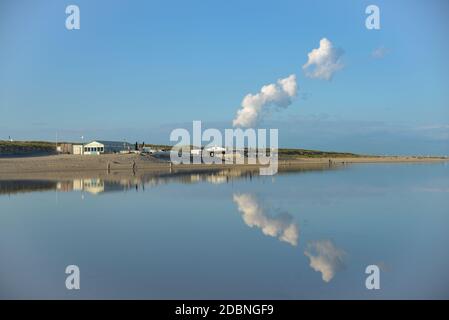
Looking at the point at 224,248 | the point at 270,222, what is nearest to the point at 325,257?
the point at 224,248

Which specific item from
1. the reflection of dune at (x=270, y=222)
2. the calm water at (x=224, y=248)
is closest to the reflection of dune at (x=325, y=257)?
the calm water at (x=224, y=248)

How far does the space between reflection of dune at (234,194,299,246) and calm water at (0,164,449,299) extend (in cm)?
4

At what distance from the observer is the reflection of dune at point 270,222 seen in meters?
13.8

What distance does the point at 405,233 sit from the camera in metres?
14.3

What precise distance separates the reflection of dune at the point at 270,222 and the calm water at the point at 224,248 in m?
0.04

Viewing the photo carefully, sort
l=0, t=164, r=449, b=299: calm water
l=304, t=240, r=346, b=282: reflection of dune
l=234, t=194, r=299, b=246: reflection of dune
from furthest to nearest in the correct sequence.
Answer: l=234, t=194, r=299, b=246: reflection of dune < l=304, t=240, r=346, b=282: reflection of dune < l=0, t=164, r=449, b=299: calm water

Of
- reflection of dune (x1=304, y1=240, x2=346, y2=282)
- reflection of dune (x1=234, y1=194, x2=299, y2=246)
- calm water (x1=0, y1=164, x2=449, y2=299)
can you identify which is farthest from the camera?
reflection of dune (x1=234, y1=194, x2=299, y2=246)

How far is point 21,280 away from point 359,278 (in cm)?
676

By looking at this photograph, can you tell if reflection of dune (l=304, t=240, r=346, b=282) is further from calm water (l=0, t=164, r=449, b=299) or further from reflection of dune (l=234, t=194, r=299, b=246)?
reflection of dune (l=234, t=194, r=299, b=246)

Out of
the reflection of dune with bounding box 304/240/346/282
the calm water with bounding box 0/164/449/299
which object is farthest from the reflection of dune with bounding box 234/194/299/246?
the reflection of dune with bounding box 304/240/346/282

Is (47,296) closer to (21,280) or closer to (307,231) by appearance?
(21,280)

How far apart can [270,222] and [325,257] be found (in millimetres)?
5317

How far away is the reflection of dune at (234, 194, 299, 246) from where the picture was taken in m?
13.8
